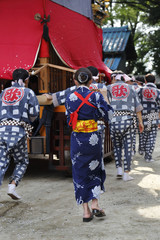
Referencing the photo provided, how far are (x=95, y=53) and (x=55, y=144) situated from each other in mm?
3295

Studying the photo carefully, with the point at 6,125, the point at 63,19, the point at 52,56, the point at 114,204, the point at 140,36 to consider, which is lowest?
the point at 114,204

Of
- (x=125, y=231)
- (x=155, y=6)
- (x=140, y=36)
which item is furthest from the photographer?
(x=140, y=36)

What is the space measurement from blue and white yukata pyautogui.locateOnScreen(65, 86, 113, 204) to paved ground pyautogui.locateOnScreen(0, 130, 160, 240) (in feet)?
1.13

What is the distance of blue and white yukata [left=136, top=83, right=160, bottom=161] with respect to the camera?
8016mm

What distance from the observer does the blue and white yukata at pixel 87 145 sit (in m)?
4.05

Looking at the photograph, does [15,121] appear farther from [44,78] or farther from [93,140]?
[44,78]

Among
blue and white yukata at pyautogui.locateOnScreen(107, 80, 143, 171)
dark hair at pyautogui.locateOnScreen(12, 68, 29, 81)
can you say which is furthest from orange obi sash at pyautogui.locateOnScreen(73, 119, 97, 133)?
blue and white yukata at pyautogui.locateOnScreen(107, 80, 143, 171)

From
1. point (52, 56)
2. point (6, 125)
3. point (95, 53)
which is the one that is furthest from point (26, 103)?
point (95, 53)

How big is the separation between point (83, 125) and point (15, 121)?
1.11 meters

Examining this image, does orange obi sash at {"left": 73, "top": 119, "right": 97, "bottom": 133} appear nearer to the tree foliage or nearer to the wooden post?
the wooden post

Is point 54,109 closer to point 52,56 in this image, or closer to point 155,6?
point 52,56

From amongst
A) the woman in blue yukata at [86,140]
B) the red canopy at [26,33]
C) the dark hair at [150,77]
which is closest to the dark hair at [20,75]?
the woman in blue yukata at [86,140]

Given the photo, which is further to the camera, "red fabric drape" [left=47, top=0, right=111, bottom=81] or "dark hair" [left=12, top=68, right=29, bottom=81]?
"red fabric drape" [left=47, top=0, right=111, bottom=81]

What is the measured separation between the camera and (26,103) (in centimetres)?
475
